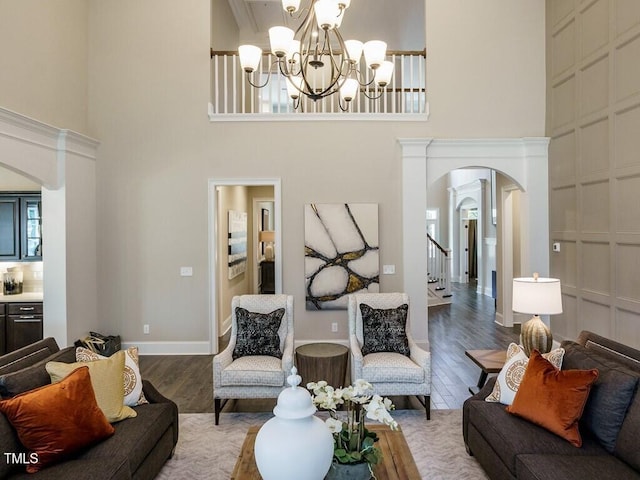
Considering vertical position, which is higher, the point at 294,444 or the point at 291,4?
the point at 291,4

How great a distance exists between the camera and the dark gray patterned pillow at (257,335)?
3.84 metres

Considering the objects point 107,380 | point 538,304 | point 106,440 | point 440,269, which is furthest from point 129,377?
point 440,269

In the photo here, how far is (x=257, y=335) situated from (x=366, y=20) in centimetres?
697

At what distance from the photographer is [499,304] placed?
7.01 metres

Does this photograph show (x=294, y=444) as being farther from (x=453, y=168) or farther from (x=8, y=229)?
(x=8, y=229)

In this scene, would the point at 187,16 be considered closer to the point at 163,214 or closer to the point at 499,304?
the point at 163,214

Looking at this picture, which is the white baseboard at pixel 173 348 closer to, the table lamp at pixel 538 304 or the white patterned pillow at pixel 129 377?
the white patterned pillow at pixel 129 377

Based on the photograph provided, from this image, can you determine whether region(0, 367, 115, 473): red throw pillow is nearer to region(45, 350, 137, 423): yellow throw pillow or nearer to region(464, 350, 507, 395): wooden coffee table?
region(45, 350, 137, 423): yellow throw pillow

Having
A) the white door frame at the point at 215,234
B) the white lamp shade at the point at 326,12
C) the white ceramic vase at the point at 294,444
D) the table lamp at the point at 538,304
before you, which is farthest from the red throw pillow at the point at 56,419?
the white door frame at the point at 215,234

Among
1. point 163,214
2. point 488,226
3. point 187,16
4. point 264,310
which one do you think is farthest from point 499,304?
point 187,16

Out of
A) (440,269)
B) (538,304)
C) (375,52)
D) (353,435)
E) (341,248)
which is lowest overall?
(353,435)

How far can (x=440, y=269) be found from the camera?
9.20 metres

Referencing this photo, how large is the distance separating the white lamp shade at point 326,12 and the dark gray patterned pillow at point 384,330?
8.29 feet

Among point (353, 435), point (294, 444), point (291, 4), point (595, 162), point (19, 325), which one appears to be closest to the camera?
point (294, 444)
